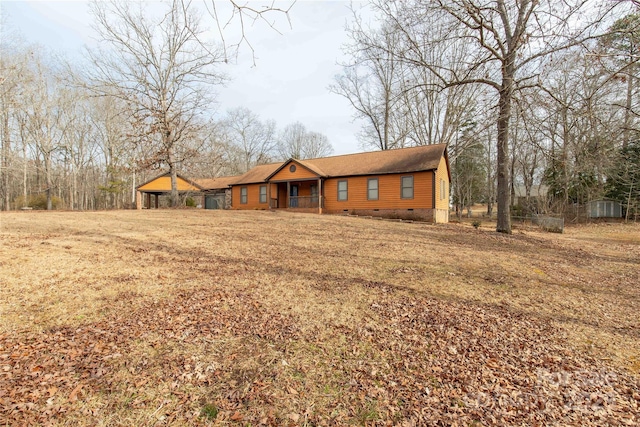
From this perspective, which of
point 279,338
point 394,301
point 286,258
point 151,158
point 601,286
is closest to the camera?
point 279,338

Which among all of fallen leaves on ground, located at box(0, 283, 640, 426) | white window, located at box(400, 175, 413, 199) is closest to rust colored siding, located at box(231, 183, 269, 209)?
white window, located at box(400, 175, 413, 199)

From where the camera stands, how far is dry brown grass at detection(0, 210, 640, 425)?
7.93ft

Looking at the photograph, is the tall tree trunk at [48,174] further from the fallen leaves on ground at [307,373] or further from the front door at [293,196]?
the fallen leaves on ground at [307,373]

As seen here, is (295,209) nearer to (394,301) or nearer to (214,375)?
(394,301)

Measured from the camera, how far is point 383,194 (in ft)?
62.1

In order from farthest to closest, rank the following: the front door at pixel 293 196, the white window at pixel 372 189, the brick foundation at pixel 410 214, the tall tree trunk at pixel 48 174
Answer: the tall tree trunk at pixel 48 174
the front door at pixel 293 196
the white window at pixel 372 189
the brick foundation at pixel 410 214

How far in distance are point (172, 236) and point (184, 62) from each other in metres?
17.4

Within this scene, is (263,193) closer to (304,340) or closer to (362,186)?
(362,186)

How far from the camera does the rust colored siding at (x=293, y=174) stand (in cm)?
2114

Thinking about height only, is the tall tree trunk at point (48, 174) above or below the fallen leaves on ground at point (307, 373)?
above

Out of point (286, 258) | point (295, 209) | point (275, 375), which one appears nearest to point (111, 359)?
point (275, 375)

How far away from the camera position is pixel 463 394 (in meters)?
2.61

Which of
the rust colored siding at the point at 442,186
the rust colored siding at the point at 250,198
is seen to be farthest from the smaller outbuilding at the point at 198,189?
the rust colored siding at the point at 442,186

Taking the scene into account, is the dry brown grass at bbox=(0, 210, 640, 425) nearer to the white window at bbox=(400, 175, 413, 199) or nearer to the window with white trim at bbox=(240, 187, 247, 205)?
the white window at bbox=(400, 175, 413, 199)
